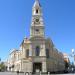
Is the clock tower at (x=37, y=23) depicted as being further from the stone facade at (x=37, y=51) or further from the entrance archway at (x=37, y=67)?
the entrance archway at (x=37, y=67)

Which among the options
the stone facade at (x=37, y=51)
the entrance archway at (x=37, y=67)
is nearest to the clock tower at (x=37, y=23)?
the stone facade at (x=37, y=51)

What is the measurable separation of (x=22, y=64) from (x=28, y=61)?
2.22 metres

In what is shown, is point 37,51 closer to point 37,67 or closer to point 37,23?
point 37,67

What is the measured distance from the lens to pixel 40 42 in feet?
227

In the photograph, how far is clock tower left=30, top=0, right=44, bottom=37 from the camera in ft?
233

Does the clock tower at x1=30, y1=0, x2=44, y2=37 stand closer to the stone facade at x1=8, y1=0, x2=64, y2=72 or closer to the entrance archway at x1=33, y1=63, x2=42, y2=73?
the stone facade at x1=8, y1=0, x2=64, y2=72

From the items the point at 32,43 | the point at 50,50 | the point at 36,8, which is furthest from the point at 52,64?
the point at 36,8

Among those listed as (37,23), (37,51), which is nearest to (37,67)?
(37,51)

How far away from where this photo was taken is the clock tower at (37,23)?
233 ft

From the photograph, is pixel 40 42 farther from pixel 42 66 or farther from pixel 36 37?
pixel 42 66

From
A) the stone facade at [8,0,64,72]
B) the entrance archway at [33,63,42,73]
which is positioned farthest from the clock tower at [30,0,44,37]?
the entrance archway at [33,63,42,73]

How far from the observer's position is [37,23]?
72.2 meters

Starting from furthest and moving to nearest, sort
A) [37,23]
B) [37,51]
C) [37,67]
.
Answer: [37,23] → [37,67] → [37,51]

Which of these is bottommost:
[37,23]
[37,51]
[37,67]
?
[37,67]
